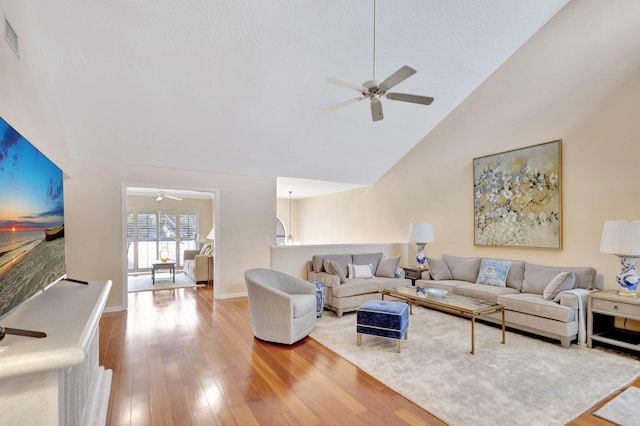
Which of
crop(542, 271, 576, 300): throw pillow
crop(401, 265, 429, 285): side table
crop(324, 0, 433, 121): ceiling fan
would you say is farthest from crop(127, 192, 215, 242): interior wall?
crop(542, 271, 576, 300): throw pillow

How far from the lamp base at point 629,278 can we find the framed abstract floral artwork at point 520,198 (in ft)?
3.20

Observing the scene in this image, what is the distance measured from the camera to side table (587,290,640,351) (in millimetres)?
3305

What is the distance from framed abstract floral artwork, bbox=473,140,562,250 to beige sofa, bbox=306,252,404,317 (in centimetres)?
164

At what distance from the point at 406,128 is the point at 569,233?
309 cm

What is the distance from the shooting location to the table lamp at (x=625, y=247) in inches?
132

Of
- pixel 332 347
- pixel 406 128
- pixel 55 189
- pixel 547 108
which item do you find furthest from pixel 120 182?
pixel 547 108

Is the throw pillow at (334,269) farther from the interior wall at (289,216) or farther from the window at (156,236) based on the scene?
the window at (156,236)

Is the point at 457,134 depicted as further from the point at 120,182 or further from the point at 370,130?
the point at 120,182

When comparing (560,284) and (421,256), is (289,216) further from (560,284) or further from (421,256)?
(560,284)

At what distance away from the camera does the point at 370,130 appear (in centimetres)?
585

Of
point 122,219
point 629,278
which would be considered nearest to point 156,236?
point 122,219

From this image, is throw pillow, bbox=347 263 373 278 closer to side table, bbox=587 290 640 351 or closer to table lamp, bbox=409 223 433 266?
table lamp, bbox=409 223 433 266

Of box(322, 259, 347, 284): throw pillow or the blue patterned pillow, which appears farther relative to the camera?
box(322, 259, 347, 284): throw pillow

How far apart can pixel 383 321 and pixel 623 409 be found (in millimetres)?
1931
